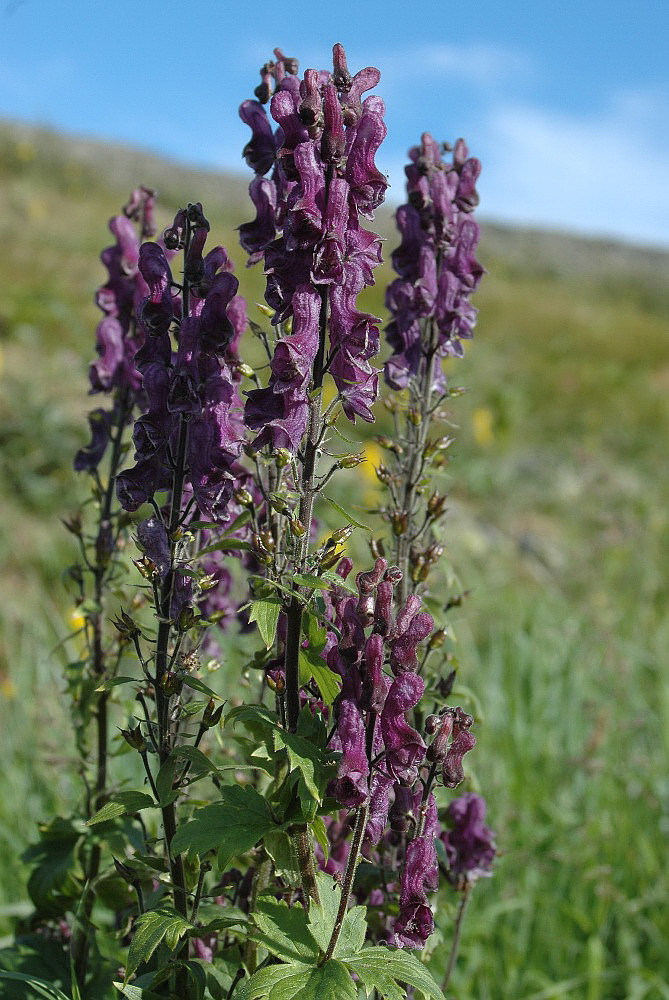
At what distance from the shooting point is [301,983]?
129 centimetres

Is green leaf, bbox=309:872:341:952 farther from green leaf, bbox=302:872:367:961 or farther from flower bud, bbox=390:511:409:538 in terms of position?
flower bud, bbox=390:511:409:538

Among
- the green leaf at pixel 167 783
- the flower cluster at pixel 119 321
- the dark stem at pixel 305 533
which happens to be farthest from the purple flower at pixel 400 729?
the flower cluster at pixel 119 321

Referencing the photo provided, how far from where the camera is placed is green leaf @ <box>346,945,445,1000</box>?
4.13 ft

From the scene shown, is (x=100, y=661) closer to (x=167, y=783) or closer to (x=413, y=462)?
(x=167, y=783)

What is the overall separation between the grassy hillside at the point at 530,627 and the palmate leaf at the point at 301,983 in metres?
0.89

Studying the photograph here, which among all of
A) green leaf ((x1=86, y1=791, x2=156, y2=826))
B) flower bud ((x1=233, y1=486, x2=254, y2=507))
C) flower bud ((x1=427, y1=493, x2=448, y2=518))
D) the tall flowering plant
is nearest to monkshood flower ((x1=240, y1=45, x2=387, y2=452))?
the tall flowering plant

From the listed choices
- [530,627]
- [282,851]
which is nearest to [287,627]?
[282,851]

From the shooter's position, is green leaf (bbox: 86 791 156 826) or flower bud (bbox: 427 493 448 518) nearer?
green leaf (bbox: 86 791 156 826)

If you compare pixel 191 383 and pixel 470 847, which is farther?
pixel 470 847

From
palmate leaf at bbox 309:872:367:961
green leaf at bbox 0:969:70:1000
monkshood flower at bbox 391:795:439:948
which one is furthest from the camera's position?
green leaf at bbox 0:969:70:1000

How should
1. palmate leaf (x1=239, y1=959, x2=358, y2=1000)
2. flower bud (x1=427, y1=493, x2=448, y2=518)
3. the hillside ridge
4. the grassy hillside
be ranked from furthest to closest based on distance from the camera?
1. the hillside ridge
2. the grassy hillside
3. flower bud (x1=427, y1=493, x2=448, y2=518)
4. palmate leaf (x1=239, y1=959, x2=358, y2=1000)

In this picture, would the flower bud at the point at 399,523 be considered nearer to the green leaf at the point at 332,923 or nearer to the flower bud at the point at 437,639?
the flower bud at the point at 437,639

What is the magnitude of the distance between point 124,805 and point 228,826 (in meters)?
0.22

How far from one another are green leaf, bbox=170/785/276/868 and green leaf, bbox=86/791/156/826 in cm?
13
